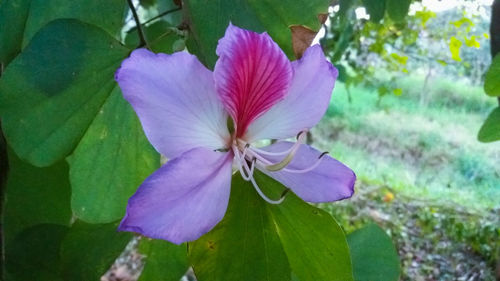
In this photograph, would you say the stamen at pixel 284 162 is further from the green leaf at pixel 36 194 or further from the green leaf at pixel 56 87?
the green leaf at pixel 36 194

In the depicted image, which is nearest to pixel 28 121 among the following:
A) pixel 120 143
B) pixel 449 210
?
pixel 120 143

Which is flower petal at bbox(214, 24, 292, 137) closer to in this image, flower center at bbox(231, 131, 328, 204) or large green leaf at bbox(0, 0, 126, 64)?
flower center at bbox(231, 131, 328, 204)

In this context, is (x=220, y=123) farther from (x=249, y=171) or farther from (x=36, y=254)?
(x=36, y=254)

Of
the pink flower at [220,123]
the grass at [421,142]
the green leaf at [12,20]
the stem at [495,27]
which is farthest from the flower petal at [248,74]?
the grass at [421,142]

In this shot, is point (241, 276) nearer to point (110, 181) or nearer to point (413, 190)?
point (110, 181)

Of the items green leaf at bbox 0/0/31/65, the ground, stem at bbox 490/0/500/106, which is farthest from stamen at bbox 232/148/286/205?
the ground
